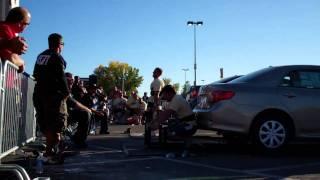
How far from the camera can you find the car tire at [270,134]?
975cm

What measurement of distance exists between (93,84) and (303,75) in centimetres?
512

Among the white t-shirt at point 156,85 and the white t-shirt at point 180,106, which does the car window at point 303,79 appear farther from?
the white t-shirt at point 156,85

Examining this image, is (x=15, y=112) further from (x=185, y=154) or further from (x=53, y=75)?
(x=185, y=154)

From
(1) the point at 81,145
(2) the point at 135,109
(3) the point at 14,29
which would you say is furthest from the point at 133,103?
(3) the point at 14,29

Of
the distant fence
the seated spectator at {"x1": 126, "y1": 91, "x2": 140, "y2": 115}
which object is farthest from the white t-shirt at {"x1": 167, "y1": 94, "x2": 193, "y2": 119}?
the seated spectator at {"x1": 126, "y1": 91, "x2": 140, "y2": 115}

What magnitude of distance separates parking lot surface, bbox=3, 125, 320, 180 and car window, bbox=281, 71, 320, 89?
4.07 feet

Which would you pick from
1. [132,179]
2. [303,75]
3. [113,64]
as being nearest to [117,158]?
[132,179]

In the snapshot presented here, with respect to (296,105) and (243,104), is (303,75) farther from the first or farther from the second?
(243,104)

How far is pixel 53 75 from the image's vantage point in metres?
8.13

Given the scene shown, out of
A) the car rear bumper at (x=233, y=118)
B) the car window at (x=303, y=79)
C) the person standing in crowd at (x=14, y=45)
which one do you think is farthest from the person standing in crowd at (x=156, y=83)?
the person standing in crowd at (x=14, y=45)

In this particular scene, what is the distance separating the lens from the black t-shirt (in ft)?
26.7

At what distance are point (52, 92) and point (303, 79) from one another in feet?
15.3

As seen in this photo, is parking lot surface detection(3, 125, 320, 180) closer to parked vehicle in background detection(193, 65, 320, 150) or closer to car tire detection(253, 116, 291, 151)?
car tire detection(253, 116, 291, 151)

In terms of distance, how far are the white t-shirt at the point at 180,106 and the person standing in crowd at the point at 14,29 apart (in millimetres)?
4177
